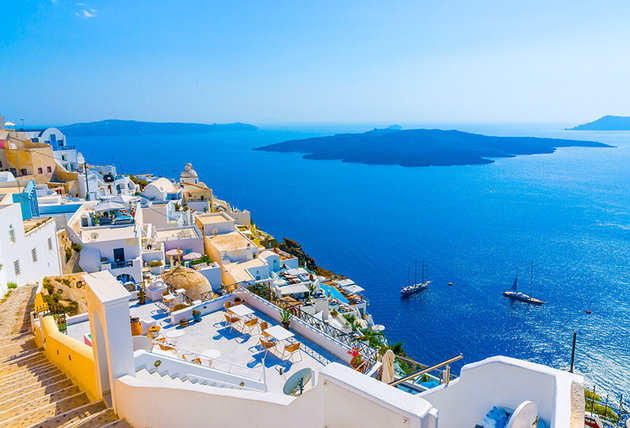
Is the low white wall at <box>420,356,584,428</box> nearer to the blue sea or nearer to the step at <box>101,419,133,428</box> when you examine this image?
the step at <box>101,419,133,428</box>

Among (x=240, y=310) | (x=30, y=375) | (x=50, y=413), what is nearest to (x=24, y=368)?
(x=30, y=375)

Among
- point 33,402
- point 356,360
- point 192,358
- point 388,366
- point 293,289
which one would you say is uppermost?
point 33,402

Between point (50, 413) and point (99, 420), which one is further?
point (50, 413)

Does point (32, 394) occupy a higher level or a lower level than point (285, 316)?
higher

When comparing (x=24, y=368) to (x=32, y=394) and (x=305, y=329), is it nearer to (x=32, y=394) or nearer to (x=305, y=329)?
(x=32, y=394)

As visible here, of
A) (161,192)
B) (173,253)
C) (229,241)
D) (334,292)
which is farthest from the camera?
(161,192)

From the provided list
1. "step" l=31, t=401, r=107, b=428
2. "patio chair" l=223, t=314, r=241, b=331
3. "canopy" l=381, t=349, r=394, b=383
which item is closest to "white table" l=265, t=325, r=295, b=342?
"patio chair" l=223, t=314, r=241, b=331

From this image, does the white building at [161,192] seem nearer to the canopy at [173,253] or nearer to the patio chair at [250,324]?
the canopy at [173,253]
